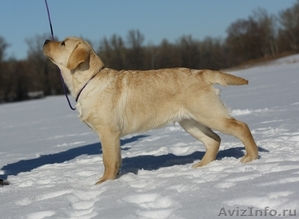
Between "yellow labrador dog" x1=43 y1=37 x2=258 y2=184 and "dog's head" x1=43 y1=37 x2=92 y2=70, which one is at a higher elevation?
"dog's head" x1=43 y1=37 x2=92 y2=70

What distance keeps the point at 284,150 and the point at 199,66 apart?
8134cm

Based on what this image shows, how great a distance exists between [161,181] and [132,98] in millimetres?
1294

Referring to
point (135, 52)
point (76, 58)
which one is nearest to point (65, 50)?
point (76, 58)

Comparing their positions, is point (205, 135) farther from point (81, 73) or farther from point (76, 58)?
point (76, 58)

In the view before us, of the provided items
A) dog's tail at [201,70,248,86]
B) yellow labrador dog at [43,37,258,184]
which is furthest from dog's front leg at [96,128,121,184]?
dog's tail at [201,70,248,86]

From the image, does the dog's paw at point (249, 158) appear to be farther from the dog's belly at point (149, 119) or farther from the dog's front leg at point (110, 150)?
the dog's front leg at point (110, 150)

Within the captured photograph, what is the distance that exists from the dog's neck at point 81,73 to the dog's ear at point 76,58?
0.15m

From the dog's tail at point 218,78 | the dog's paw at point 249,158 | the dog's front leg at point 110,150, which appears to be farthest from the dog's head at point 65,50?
the dog's paw at point 249,158

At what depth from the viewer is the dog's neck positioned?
19.2ft

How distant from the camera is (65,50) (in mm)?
5867

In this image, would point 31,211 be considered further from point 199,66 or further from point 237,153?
point 199,66

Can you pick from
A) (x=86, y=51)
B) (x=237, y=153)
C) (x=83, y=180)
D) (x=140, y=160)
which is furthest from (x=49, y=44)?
(x=237, y=153)

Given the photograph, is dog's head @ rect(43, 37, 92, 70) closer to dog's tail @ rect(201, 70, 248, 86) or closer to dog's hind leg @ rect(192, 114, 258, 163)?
dog's tail @ rect(201, 70, 248, 86)

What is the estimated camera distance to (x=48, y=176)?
6.48 metres
